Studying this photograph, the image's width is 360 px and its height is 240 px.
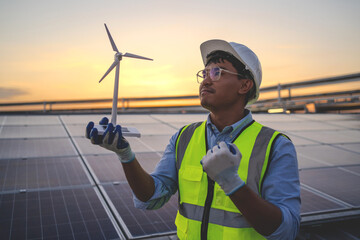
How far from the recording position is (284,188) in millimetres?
1899

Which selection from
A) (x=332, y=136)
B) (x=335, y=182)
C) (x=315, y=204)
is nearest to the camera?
(x=315, y=204)

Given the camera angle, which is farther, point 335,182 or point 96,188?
point 335,182

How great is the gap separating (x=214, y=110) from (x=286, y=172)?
0.71 m

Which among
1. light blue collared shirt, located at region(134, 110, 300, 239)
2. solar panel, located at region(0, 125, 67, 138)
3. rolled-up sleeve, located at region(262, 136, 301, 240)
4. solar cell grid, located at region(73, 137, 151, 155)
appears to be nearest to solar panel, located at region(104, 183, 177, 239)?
light blue collared shirt, located at region(134, 110, 300, 239)

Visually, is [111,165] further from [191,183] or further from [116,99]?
[191,183]

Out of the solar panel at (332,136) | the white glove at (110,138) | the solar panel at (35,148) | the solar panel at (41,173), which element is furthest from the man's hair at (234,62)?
the solar panel at (332,136)

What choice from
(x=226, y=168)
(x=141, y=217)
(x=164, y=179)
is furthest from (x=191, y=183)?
(x=141, y=217)

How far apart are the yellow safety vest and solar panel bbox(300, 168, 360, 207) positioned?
3108mm

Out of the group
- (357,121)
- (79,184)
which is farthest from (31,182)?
(357,121)

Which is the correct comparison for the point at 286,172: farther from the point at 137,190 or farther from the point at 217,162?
the point at 137,190

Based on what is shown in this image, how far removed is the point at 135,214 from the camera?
379 centimetres

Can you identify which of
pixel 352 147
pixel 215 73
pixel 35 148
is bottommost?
pixel 352 147

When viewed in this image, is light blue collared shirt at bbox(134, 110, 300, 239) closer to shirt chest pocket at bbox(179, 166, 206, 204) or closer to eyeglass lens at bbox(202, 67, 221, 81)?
shirt chest pocket at bbox(179, 166, 206, 204)

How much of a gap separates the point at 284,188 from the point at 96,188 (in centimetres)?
324
